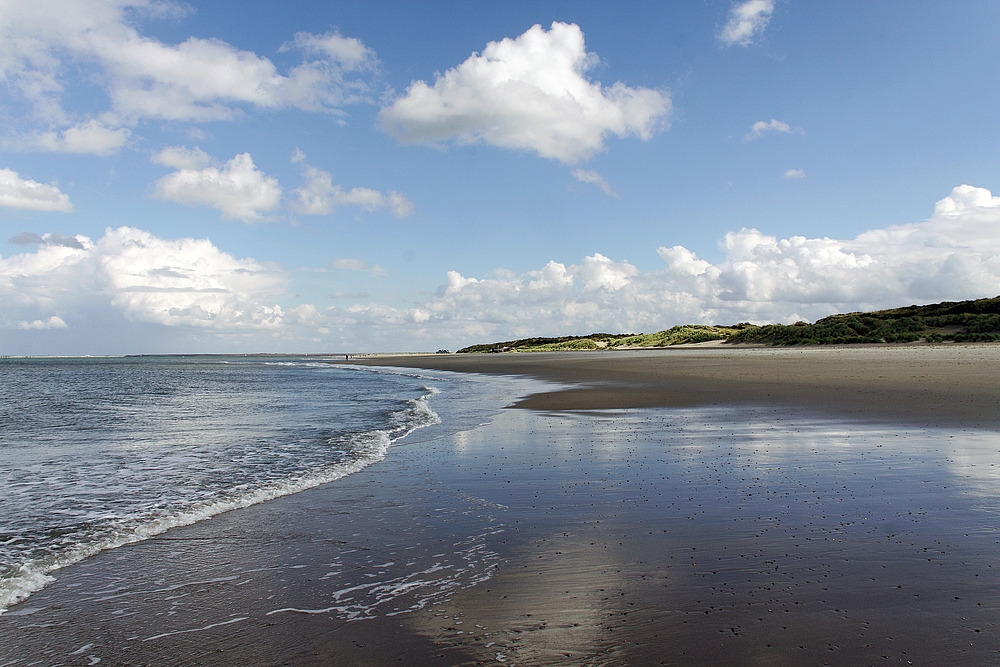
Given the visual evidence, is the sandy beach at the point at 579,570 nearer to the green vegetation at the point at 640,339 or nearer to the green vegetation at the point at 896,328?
the green vegetation at the point at 896,328

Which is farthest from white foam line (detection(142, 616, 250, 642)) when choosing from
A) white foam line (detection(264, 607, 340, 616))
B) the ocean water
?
the ocean water

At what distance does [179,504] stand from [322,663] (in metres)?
5.85

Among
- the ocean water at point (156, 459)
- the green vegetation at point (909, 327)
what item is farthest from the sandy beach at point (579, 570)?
the green vegetation at point (909, 327)

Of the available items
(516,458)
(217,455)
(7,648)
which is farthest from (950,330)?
(7,648)

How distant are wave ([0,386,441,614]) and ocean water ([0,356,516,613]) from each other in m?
0.02

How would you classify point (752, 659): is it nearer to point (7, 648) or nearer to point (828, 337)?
point (7, 648)

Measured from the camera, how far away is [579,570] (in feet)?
18.0

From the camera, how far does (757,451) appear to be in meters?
10.9

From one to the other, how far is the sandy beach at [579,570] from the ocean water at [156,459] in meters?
0.74

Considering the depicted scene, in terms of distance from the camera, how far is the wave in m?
5.74

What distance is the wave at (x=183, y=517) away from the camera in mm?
5738

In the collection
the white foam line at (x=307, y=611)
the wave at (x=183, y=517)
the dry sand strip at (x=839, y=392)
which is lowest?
the wave at (x=183, y=517)

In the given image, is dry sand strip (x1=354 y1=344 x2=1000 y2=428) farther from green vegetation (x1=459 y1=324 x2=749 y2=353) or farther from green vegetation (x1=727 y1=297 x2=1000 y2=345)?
green vegetation (x1=459 y1=324 x2=749 y2=353)

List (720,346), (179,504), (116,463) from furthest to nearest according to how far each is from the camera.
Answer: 1. (720,346)
2. (116,463)
3. (179,504)
